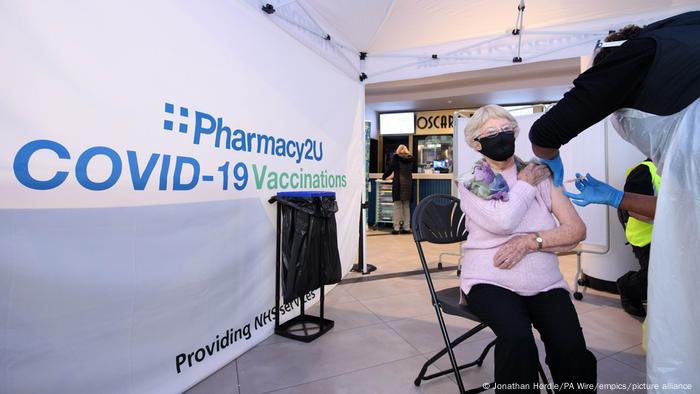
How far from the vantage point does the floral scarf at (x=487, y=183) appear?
137cm

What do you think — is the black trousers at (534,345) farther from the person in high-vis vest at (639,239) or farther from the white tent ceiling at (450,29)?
the white tent ceiling at (450,29)

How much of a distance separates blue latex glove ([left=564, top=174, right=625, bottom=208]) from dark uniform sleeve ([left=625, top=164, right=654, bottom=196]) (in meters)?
1.18

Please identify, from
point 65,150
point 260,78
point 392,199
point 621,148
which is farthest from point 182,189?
point 392,199

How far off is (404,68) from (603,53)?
2.73m

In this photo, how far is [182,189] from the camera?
1.63 meters

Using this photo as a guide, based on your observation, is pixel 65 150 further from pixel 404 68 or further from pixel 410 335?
pixel 404 68

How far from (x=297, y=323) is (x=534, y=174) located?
183 centimetres

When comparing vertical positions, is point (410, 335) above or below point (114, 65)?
below

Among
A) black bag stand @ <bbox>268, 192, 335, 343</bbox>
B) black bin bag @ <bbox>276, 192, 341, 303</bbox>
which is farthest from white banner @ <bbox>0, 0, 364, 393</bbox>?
black bin bag @ <bbox>276, 192, 341, 303</bbox>

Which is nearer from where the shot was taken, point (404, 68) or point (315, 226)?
point (315, 226)

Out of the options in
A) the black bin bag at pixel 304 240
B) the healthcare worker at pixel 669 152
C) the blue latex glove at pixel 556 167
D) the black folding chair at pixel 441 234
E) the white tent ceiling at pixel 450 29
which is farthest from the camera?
the white tent ceiling at pixel 450 29

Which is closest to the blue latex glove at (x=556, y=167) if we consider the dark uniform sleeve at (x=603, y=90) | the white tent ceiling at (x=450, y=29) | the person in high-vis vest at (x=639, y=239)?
the dark uniform sleeve at (x=603, y=90)

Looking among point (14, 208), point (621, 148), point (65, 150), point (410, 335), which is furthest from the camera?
point (621, 148)

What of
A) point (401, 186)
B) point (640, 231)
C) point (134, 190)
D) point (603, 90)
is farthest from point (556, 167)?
point (401, 186)
